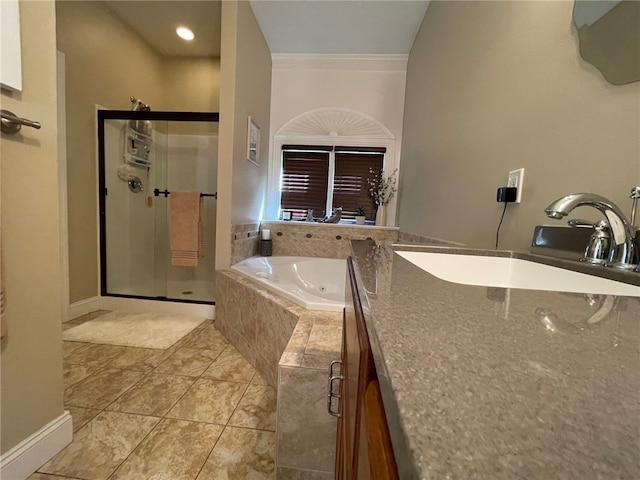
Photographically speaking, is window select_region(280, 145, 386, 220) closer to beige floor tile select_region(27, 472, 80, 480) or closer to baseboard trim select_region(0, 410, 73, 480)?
baseboard trim select_region(0, 410, 73, 480)

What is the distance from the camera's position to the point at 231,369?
63.7 inches

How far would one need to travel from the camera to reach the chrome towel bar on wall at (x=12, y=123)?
803mm

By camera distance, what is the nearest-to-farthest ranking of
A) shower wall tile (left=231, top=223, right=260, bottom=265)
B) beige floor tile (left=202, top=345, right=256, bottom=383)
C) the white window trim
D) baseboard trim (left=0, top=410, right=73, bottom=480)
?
baseboard trim (left=0, top=410, right=73, bottom=480)
beige floor tile (left=202, top=345, right=256, bottom=383)
shower wall tile (left=231, top=223, right=260, bottom=265)
the white window trim

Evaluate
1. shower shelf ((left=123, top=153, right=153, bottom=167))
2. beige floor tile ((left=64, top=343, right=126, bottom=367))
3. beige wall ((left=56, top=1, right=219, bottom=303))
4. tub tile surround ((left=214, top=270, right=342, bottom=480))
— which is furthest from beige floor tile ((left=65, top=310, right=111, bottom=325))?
tub tile surround ((left=214, top=270, right=342, bottom=480))

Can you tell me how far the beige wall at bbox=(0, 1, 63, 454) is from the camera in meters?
0.85

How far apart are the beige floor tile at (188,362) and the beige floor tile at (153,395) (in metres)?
0.05

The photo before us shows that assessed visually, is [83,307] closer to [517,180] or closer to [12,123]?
[12,123]

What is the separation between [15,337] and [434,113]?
2358 millimetres

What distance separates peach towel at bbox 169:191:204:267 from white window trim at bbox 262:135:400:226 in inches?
30.8

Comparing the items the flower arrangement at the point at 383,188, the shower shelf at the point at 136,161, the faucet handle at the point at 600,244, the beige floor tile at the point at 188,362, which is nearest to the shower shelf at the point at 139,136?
the shower shelf at the point at 136,161

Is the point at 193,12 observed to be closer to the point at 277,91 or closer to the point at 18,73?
the point at 277,91

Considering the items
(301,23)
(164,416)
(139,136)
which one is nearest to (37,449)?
(164,416)

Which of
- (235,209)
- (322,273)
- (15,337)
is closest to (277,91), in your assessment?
(235,209)

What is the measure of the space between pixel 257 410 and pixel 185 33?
317cm
